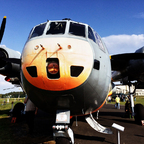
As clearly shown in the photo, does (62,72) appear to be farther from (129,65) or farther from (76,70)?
(129,65)

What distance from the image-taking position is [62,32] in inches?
138

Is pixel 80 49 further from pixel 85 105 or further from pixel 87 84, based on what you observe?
pixel 85 105

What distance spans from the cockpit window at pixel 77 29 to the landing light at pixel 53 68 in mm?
1228

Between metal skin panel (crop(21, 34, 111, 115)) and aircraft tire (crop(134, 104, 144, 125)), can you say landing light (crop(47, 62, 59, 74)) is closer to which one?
metal skin panel (crop(21, 34, 111, 115))

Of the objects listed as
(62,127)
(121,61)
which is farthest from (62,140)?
(121,61)

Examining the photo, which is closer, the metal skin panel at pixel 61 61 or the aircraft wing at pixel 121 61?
the metal skin panel at pixel 61 61

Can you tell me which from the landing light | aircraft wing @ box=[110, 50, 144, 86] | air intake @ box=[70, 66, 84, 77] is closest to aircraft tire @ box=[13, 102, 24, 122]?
aircraft wing @ box=[110, 50, 144, 86]

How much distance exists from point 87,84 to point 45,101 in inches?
Result: 44.5

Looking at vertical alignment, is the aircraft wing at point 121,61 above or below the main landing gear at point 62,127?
above

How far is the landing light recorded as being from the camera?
278 cm

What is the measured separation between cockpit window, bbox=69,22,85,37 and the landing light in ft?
4.03

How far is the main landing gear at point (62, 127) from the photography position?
3318 millimetres

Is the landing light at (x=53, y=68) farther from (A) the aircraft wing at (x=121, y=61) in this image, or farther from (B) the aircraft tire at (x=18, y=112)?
(B) the aircraft tire at (x=18, y=112)

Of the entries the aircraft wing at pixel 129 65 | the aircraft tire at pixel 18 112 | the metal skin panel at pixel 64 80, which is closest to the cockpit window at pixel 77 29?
the metal skin panel at pixel 64 80
